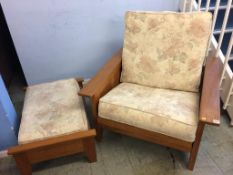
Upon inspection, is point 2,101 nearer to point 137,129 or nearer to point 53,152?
point 53,152

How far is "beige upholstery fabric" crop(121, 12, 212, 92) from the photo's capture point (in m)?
1.47

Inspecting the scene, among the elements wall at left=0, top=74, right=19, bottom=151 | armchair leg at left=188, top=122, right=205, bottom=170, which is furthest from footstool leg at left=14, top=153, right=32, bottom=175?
armchair leg at left=188, top=122, right=205, bottom=170

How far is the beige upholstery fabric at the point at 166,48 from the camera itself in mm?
1468

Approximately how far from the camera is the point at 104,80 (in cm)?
A: 150

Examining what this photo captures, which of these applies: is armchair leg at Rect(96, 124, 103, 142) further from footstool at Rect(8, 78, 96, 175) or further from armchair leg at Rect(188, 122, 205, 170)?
armchair leg at Rect(188, 122, 205, 170)

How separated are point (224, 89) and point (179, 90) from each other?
0.48 meters

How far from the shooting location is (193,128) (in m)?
1.22

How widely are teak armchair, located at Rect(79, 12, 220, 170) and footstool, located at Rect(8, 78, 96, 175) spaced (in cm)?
17

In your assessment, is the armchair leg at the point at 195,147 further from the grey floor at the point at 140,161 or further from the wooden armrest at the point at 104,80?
the wooden armrest at the point at 104,80

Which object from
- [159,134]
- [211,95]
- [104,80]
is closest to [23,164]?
[104,80]

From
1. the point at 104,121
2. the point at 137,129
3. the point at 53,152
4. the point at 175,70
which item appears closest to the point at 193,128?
the point at 137,129

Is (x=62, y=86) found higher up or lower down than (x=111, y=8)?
lower down

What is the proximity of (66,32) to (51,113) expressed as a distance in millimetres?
807

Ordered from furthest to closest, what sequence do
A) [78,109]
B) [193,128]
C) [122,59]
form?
1. [122,59]
2. [78,109]
3. [193,128]
